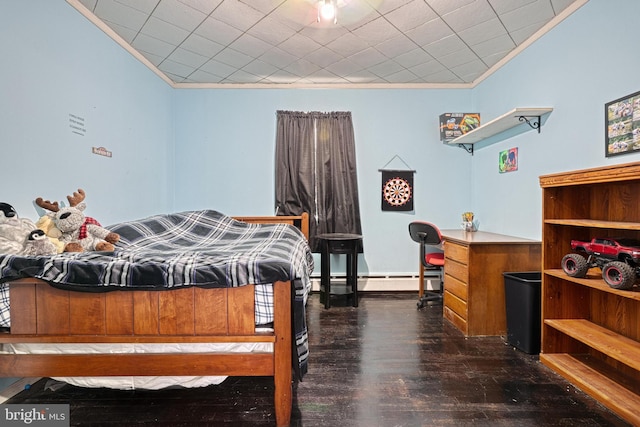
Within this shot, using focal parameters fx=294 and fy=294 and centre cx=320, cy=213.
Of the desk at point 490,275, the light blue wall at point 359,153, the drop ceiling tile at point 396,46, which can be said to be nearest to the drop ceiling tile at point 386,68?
the drop ceiling tile at point 396,46

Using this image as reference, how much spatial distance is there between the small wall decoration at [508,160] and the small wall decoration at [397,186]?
0.89m

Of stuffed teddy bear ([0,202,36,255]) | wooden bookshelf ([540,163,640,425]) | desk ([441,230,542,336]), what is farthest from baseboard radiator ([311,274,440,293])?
stuffed teddy bear ([0,202,36,255])

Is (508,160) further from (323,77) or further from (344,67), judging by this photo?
(323,77)

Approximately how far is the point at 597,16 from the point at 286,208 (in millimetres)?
2881

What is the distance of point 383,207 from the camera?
3.47 meters

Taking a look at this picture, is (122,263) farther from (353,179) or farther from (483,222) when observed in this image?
(483,222)

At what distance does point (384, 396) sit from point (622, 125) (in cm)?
203

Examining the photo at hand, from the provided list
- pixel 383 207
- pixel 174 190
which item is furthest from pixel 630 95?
pixel 174 190

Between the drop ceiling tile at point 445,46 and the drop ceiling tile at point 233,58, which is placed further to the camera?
the drop ceiling tile at point 233,58

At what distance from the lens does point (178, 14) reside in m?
2.16

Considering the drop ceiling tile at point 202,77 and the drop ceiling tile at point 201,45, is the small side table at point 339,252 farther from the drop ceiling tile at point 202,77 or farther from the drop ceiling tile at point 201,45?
the drop ceiling tile at point 202,77

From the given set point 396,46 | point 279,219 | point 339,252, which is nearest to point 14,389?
point 279,219

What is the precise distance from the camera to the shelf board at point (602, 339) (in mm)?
1409

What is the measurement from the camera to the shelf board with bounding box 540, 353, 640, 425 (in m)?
1.38
